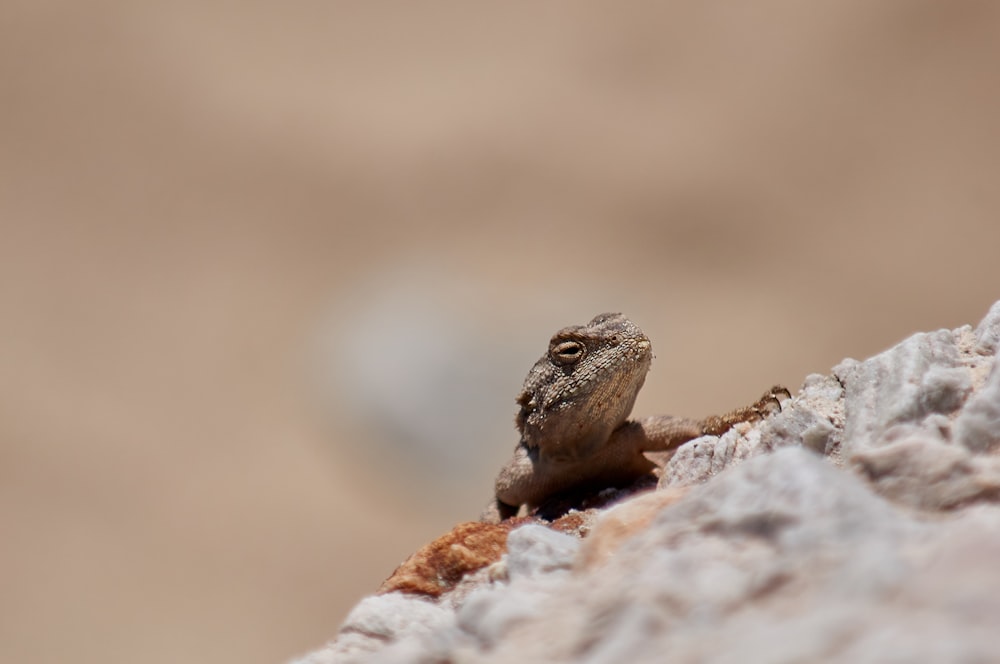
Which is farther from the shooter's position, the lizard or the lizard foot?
the lizard

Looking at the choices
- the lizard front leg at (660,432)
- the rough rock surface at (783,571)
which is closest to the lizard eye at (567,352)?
the lizard front leg at (660,432)

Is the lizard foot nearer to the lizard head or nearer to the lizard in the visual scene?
the lizard

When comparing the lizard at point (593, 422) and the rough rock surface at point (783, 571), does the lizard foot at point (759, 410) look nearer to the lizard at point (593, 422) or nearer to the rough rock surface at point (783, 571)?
the lizard at point (593, 422)

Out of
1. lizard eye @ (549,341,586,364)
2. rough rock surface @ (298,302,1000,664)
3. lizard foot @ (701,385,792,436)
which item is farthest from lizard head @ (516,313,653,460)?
rough rock surface @ (298,302,1000,664)

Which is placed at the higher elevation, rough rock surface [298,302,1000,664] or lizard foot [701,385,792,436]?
lizard foot [701,385,792,436]

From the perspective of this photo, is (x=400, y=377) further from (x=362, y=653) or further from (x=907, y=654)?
(x=907, y=654)

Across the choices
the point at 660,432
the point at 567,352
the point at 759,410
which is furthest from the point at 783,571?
the point at 567,352

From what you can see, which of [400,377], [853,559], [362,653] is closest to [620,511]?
[362,653]

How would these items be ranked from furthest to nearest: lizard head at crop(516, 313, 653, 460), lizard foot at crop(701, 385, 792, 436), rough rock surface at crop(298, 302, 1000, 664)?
lizard head at crop(516, 313, 653, 460), lizard foot at crop(701, 385, 792, 436), rough rock surface at crop(298, 302, 1000, 664)
